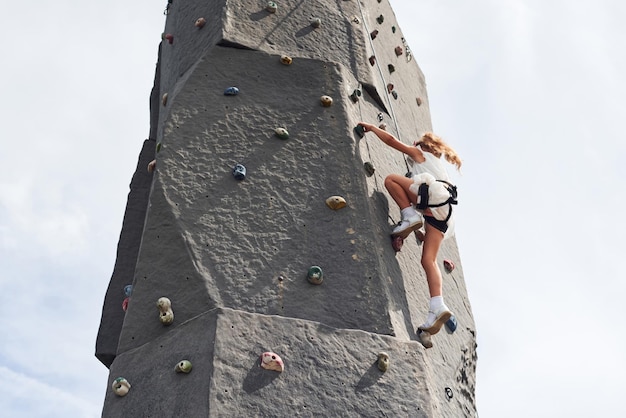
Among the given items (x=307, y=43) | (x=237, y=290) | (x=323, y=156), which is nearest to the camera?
(x=237, y=290)

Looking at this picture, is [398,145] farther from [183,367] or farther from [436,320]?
[183,367]

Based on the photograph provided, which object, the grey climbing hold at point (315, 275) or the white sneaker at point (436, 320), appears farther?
the white sneaker at point (436, 320)

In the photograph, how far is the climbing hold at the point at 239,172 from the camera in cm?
456

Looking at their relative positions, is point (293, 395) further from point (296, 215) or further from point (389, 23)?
point (389, 23)

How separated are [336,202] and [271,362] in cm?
105

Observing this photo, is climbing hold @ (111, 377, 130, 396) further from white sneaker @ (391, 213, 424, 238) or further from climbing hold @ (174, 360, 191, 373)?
white sneaker @ (391, 213, 424, 238)

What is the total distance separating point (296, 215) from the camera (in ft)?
14.7

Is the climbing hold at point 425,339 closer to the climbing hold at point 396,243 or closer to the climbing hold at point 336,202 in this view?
the climbing hold at point 396,243

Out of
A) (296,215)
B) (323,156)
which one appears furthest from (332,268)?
(323,156)

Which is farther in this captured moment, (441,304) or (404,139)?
(404,139)

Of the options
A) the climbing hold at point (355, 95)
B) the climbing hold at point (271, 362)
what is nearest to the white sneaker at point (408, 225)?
the climbing hold at point (355, 95)

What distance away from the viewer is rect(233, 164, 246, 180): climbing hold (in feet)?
15.0

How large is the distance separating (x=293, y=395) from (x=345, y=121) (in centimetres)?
177

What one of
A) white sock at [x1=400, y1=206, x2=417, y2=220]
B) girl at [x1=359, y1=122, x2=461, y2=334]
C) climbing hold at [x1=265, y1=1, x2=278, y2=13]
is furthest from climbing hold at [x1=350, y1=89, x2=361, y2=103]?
white sock at [x1=400, y1=206, x2=417, y2=220]
